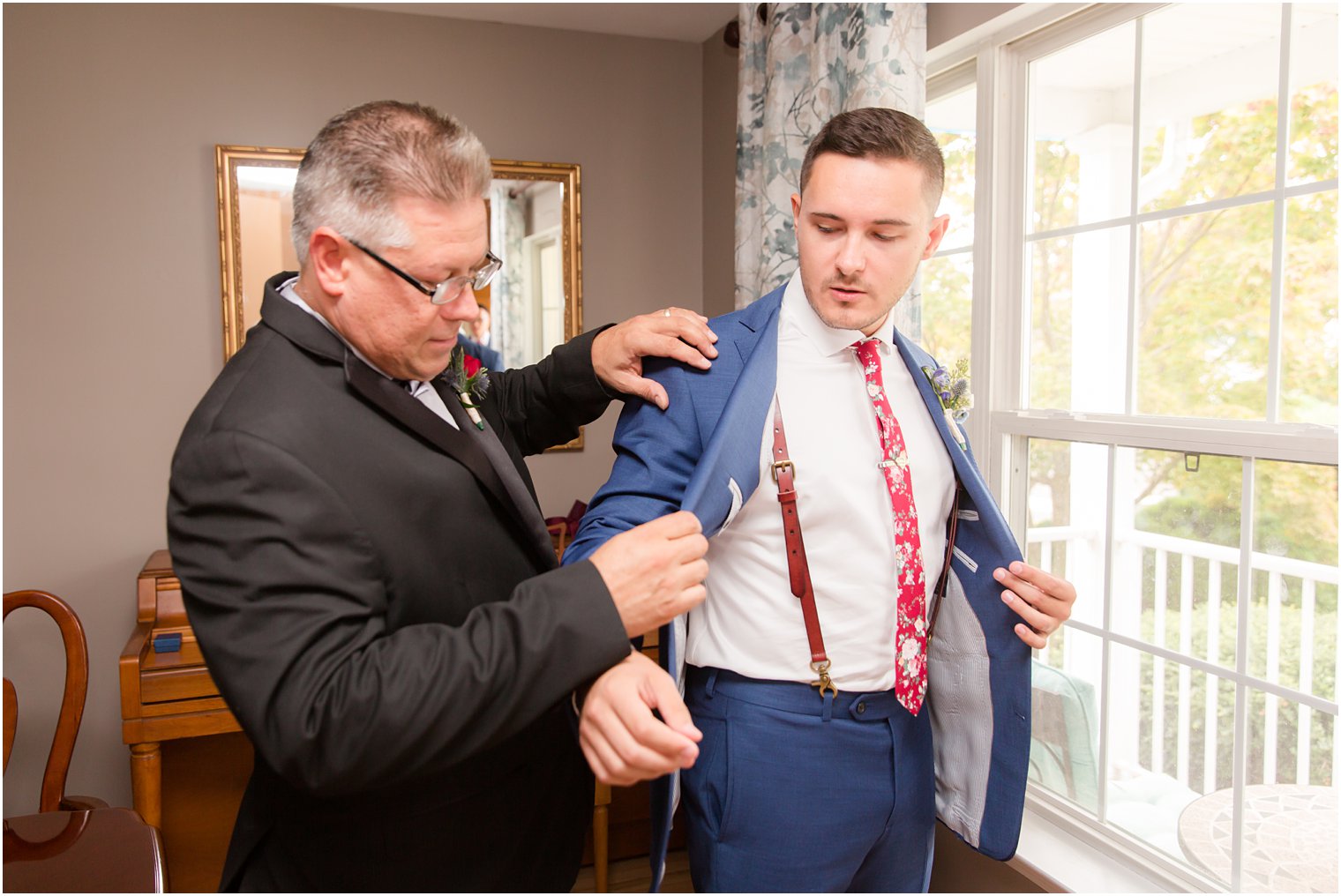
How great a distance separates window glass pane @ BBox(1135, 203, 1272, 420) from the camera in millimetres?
1838

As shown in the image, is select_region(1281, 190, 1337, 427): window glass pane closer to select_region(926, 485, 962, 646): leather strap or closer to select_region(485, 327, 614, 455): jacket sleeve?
select_region(926, 485, 962, 646): leather strap

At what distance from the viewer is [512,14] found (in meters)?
3.38

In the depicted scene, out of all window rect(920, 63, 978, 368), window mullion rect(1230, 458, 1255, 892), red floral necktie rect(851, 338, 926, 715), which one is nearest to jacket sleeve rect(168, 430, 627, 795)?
red floral necktie rect(851, 338, 926, 715)

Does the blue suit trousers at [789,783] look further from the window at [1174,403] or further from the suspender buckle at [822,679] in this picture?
the window at [1174,403]

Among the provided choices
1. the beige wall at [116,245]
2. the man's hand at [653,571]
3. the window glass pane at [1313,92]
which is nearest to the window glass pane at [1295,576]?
the window glass pane at [1313,92]

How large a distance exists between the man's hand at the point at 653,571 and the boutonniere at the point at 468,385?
346 millimetres

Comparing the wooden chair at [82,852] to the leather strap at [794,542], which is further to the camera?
the wooden chair at [82,852]

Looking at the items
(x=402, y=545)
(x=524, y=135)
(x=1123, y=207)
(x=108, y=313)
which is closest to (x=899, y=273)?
(x=402, y=545)

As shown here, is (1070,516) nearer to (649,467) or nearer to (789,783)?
(789,783)

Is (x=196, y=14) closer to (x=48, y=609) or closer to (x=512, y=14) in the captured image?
(x=512, y=14)

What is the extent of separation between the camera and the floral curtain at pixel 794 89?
230cm

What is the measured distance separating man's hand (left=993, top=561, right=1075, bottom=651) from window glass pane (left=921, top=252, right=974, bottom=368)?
4.09 ft

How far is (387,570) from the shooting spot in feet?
3.41

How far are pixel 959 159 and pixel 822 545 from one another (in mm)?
1639
